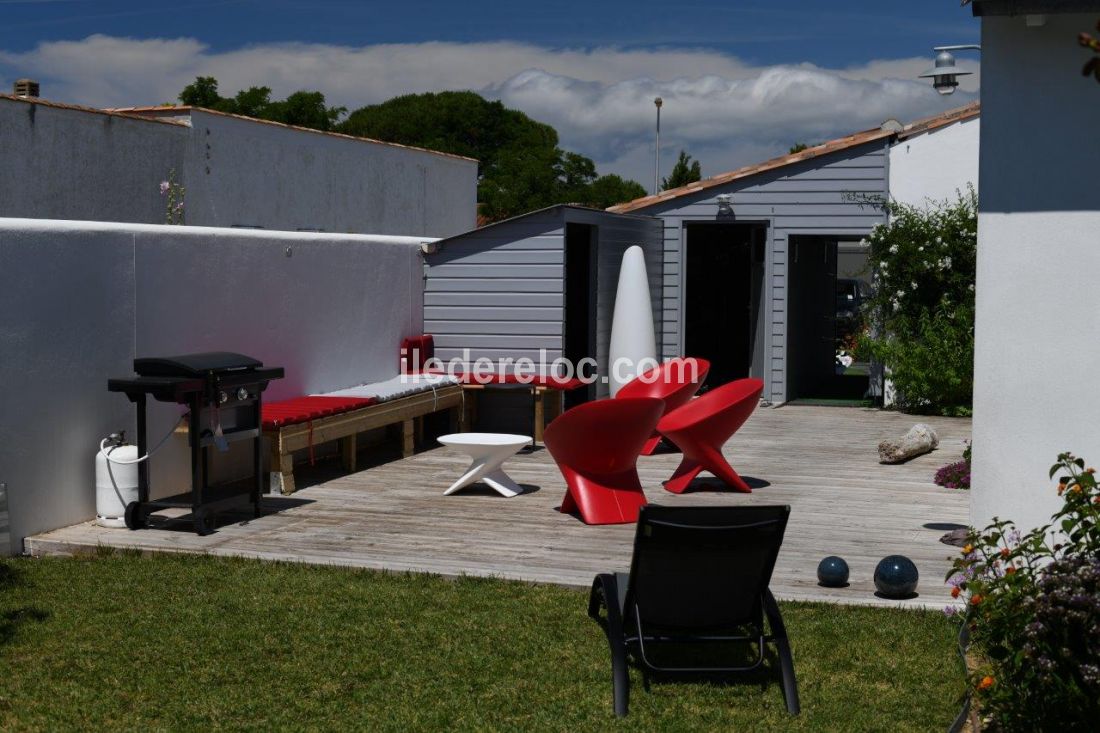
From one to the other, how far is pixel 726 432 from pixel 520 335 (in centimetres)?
382

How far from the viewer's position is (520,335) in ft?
43.4

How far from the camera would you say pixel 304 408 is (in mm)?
10258

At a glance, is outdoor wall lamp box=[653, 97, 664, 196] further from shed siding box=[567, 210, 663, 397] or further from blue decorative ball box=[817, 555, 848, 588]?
blue decorative ball box=[817, 555, 848, 588]

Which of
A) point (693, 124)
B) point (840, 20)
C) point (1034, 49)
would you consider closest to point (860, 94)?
point (693, 124)

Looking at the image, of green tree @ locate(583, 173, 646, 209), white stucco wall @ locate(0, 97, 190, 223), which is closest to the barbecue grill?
white stucco wall @ locate(0, 97, 190, 223)

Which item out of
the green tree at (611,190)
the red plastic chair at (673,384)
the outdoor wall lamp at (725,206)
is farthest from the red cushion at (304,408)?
the green tree at (611,190)

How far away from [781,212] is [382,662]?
1141 cm

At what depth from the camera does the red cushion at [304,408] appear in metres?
9.70

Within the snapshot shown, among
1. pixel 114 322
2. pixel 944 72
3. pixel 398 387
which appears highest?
pixel 944 72

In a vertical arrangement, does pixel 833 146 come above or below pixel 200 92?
below

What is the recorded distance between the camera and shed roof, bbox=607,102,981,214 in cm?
1537

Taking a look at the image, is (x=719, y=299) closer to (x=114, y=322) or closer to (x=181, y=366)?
(x=114, y=322)

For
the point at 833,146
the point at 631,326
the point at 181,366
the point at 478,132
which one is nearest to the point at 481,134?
the point at 478,132

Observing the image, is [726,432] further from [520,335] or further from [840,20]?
[840,20]
